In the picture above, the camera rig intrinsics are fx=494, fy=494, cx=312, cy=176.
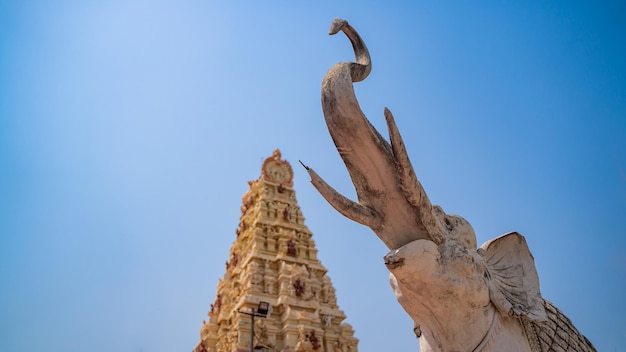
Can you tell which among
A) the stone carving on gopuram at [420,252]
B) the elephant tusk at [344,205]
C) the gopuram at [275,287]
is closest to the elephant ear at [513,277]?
the stone carving on gopuram at [420,252]

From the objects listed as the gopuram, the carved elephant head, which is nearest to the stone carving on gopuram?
the carved elephant head

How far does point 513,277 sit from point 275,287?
18.7 meters

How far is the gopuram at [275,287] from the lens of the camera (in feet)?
63.5

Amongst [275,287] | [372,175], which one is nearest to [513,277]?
[372,175]

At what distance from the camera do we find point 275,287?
69.8 feet

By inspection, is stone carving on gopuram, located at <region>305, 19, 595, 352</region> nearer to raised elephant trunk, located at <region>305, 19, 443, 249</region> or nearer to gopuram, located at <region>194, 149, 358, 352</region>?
raised elephant trunk, located at <region>305, 19, 443, 249</region>

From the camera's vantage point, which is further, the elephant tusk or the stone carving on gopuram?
the elephant tusk

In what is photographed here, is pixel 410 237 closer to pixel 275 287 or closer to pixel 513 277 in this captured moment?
pixel 513 277

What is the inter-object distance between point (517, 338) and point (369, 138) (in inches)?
58.2

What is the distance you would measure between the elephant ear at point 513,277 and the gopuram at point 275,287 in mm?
15664

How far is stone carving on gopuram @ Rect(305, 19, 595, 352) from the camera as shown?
2734 millimetres

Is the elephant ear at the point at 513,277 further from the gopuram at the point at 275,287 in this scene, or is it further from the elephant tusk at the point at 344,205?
the gopuram at the point at 275,287

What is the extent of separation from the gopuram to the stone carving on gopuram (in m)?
15.9

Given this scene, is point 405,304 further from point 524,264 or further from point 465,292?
point 524,264
